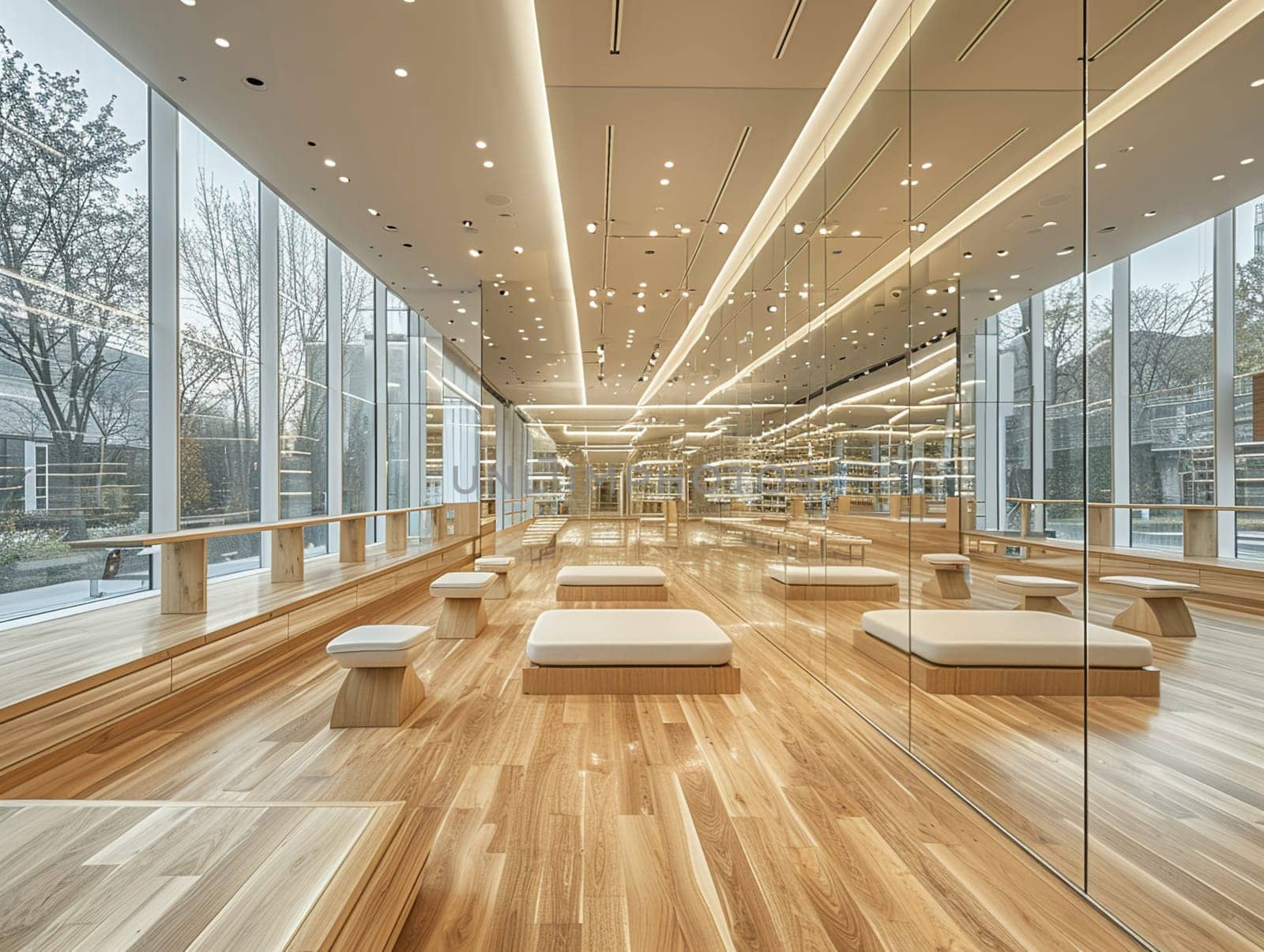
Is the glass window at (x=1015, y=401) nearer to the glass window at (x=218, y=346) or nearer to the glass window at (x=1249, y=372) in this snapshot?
the glass window at (x=1249, y=372)

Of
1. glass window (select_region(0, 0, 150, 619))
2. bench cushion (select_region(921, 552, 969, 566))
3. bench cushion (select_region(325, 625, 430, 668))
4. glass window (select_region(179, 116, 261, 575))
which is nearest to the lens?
bench cushion (select_region(921, 552, 969, 566))

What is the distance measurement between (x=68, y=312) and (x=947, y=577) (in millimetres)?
6254

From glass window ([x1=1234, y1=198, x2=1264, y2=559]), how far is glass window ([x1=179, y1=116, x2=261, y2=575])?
274 inches

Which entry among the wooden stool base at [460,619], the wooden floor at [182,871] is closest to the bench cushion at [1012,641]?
the wooden floor at [182,871]

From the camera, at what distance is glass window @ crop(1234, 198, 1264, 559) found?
1.22m

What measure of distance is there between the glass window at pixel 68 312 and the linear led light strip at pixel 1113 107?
19.2 feet

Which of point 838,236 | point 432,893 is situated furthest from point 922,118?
point 432,893

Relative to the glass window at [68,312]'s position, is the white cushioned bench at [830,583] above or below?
below

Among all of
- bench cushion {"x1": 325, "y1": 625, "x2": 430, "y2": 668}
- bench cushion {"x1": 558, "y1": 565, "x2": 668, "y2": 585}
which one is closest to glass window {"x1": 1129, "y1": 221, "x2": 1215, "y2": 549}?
bench cushion {"x1": 325, "y1": 625, "x2": 430, "y2": 668}

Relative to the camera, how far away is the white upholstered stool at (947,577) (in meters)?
2.73

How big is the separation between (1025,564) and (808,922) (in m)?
1.42

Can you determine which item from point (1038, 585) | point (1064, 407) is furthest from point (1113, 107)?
point (1038, 585)

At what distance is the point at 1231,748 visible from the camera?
1.49 metres

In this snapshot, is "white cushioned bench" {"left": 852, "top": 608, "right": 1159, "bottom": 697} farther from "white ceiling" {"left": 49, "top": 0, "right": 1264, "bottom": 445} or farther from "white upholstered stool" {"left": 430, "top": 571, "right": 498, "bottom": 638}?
"white upholstered stool" {"left": 430, "top": 571, "right": 498, "bottom": 638}
